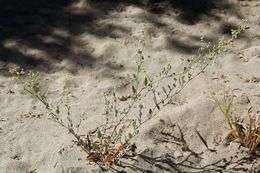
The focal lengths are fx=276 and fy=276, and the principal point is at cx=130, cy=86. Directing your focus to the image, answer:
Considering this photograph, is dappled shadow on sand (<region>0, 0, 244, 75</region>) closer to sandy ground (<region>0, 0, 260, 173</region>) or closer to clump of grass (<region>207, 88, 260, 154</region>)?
sandy ground (<region>0, 0, 260, 173</region>)

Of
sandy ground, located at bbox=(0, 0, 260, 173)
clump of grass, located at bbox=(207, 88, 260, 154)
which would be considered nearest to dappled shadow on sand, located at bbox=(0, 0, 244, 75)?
sandy ground, located at bbox=(0, 0, 260, 173)

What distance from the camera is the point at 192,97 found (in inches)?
104

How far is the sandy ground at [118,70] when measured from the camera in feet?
6.88

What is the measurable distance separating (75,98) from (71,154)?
93 cm

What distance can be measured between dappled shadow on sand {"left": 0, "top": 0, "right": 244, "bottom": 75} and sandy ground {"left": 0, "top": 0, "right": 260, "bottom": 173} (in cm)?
1

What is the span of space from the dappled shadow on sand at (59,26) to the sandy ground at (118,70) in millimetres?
14

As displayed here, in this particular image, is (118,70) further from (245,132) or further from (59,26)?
(245,132)

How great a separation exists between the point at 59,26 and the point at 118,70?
1390 mm

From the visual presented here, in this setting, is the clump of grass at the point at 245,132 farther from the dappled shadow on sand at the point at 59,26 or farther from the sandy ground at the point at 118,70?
the dappled shadow on sand at the point at 59,26

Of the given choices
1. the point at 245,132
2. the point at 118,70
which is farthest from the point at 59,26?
the point at 245,132

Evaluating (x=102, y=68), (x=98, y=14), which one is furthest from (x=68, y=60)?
(x=98, y=14)

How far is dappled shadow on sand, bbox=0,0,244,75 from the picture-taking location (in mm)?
3588

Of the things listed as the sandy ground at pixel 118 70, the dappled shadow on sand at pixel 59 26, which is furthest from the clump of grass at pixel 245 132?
the dappled shadow on sand at pixel 59 26

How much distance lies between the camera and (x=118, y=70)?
3348 mm
